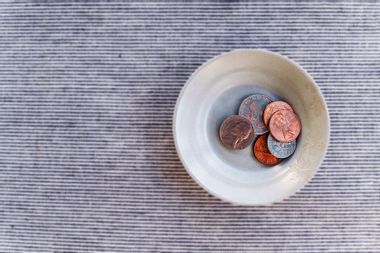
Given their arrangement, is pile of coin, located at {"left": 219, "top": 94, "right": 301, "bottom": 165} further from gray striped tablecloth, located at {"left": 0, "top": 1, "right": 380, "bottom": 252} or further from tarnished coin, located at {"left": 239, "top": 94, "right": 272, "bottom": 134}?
gray striped tablecloth, located at {"left": 0, "top": 1, "right": 380, "bottom": 252}

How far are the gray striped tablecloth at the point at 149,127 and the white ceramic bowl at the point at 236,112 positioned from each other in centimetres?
7

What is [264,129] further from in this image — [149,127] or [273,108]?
[149,127]

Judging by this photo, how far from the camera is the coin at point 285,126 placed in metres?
0.62

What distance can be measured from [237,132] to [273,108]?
0.08 m

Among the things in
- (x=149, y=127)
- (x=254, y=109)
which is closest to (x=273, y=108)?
(x=254, y=109)

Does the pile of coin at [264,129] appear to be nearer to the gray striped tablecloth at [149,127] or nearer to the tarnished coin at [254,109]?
the tarnished coin at [254,109]

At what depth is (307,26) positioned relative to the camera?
2.27 feet

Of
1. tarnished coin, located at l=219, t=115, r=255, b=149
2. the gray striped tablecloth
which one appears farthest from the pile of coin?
the gray striped tablecloth

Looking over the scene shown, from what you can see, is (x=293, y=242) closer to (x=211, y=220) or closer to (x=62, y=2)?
(x=211, y=220)

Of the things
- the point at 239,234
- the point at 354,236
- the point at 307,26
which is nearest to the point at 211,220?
the point at 239,234

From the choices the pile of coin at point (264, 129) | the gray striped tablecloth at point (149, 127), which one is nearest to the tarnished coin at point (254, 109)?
the pile of coin at point (264, 129)

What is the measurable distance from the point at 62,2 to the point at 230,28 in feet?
1.08

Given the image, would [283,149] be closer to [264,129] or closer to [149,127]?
[264,129]

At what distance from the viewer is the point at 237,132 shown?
0.63 metres
